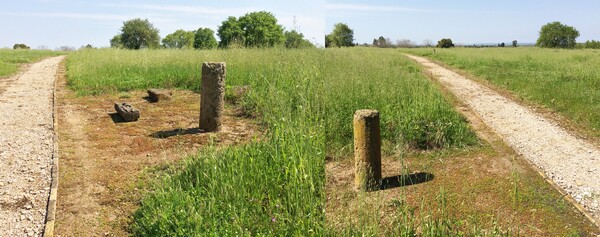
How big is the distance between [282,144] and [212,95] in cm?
364

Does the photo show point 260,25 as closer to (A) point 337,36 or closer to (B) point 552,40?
(B) point 552,40

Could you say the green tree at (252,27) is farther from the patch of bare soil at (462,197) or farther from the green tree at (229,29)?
the patch of bare soil at (462,197)

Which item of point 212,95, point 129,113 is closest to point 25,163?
point 129,113

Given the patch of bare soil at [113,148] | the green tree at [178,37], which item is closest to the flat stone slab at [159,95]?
the patch of bare soil at [113,148]

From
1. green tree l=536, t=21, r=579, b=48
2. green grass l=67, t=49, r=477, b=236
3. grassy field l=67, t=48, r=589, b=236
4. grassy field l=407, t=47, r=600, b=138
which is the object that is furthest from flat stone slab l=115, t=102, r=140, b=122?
green tree l=536, t=21, r=579, b=48

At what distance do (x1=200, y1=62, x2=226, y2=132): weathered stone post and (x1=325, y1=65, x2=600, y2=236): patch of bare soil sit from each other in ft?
8.37

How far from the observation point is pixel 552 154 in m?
6.48

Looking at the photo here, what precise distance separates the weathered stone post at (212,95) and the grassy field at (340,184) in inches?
→ 37.2

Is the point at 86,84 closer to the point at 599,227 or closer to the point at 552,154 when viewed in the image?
the point at 552,154

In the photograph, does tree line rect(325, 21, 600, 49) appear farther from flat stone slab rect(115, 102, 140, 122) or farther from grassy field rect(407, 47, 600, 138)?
flat stone slab rect(115, 102, 140, 122)

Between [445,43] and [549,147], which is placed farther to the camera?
[445,43]

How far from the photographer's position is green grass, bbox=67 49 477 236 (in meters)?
3.73

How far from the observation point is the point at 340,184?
5188 mm

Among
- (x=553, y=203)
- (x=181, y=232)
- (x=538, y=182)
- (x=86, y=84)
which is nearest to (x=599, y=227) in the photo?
(x=553, y=203)
